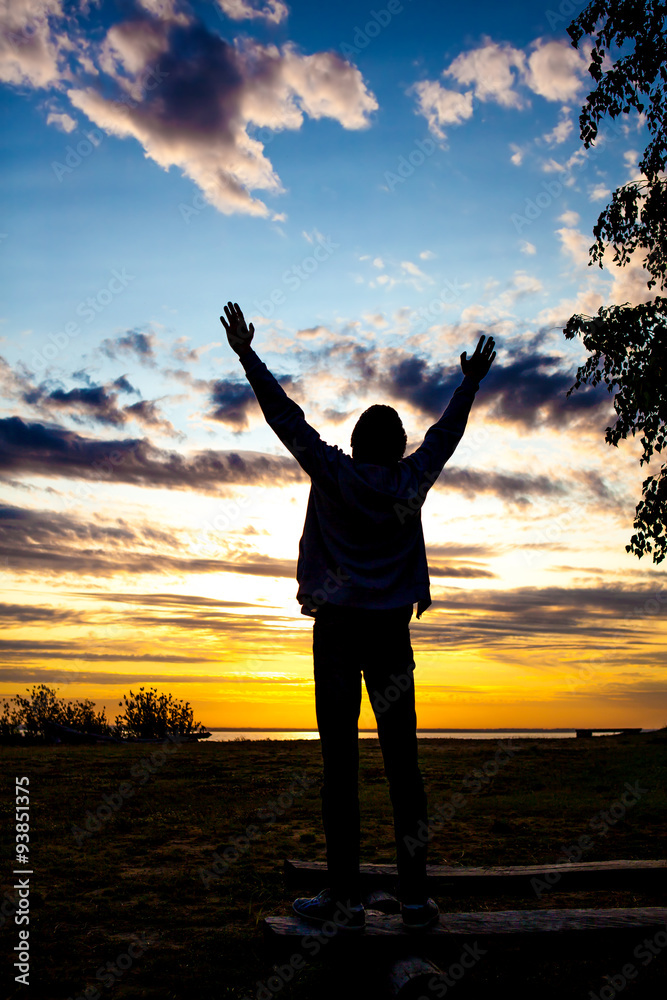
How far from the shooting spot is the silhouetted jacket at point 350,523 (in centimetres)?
369

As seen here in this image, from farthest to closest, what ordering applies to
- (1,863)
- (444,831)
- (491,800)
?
1. (491,800)
2. (444,831)
3. (1,863)

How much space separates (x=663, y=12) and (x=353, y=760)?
13.3m

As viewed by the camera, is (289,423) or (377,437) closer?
(289,423)

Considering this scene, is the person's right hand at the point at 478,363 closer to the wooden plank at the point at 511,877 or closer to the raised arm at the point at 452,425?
the raised arm at the point at 452,425

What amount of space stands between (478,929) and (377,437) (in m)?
2.68

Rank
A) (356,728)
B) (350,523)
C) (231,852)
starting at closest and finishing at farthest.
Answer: (356,728) < (350,523) < (231,852)

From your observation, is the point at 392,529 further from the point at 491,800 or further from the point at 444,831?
the point at 491,800

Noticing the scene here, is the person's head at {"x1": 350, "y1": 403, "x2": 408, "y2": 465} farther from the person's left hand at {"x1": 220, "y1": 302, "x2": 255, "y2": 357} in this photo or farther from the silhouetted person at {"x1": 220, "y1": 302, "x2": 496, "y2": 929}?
the person's left hand at {"x1": 220, "y1": 302, "x2": 255, "y2": 357}

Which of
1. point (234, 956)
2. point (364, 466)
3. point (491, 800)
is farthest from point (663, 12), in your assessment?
point (234, 956)

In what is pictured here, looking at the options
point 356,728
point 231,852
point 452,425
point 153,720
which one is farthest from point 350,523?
point 153,720

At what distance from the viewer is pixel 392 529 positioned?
3846mm

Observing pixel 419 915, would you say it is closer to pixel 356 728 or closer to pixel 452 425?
pixel 356 728

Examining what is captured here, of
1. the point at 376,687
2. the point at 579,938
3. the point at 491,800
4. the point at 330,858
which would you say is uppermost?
the point at 376,687

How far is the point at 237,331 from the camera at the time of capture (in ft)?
12.5
